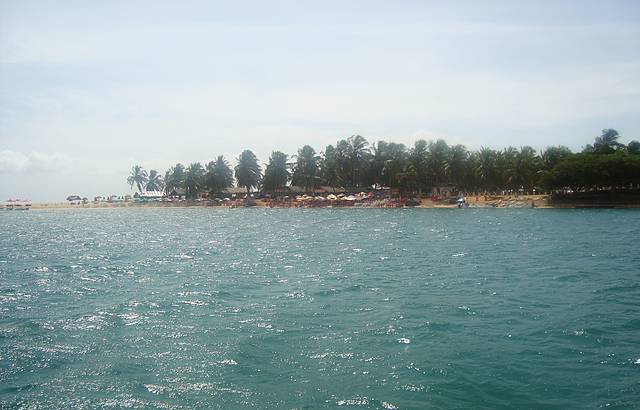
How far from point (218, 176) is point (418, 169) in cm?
7325

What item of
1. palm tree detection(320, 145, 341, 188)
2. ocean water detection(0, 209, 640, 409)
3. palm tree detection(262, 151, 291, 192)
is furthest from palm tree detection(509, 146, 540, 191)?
ocean water detection(0, 209, 640, 409)

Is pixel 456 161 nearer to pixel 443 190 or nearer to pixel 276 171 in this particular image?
pixel 443 190

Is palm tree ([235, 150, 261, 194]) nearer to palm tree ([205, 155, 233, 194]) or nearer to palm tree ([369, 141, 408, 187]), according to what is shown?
palm tree ([205, 155, 233, 194])

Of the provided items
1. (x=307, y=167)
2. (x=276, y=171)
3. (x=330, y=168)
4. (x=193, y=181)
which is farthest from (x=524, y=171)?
(x=193, y=181)

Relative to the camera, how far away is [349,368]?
15.8 meters

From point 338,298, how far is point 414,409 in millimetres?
12446

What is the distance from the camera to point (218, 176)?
589 feet

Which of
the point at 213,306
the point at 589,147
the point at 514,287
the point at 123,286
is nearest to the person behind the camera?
the point at 213,306

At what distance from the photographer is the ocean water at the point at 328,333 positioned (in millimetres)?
14203

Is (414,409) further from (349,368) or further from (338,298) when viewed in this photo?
(338,298)

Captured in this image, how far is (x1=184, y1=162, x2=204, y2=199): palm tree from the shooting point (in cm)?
18150

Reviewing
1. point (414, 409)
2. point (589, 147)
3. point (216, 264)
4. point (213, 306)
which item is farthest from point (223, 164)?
point (414, 409)

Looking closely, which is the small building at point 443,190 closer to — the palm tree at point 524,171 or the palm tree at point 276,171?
the palm tree at point 524,171

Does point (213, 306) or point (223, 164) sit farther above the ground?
point (223, 164)
